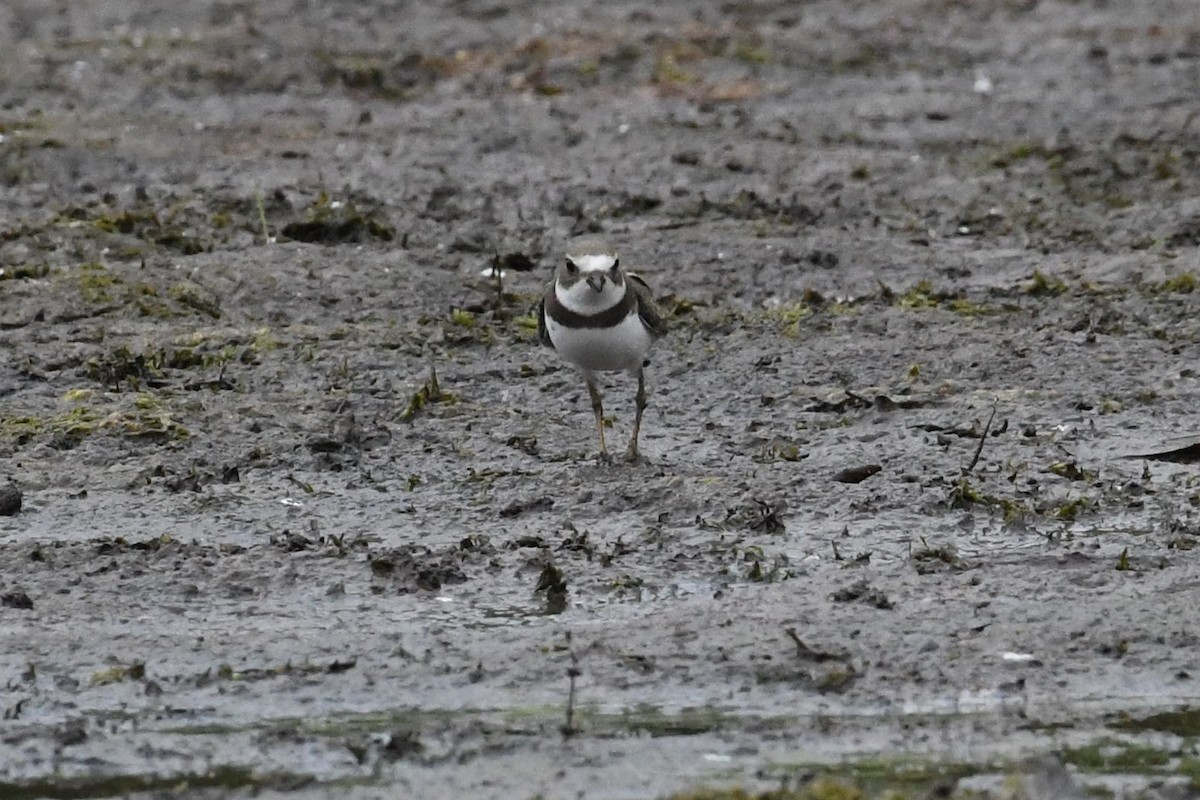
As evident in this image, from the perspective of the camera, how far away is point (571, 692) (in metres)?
6.69

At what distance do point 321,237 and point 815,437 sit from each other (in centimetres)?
410

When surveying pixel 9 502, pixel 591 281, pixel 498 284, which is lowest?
pixel 9 502

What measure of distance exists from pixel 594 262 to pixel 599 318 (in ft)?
0.78

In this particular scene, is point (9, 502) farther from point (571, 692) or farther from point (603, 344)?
point (571, 692)

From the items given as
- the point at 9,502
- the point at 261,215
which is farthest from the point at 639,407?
the point at 261,215

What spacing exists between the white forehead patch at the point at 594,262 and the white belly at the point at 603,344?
9.8 inches

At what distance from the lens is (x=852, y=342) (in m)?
10.7

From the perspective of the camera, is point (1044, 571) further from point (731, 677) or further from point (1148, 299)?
point (1148, 299)

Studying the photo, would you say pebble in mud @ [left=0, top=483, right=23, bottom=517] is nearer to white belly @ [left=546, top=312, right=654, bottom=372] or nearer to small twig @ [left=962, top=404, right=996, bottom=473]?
white belly @ [left=546, top=312, right=654, bottom=372]

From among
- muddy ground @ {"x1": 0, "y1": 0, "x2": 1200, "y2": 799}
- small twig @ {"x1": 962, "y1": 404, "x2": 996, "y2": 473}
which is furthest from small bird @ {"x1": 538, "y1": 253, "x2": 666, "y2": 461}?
small twig @ {"x1": 962, "y1": 404, "x2": 996, "y2": 473}

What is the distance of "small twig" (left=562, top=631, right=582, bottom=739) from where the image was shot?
21.0 feet

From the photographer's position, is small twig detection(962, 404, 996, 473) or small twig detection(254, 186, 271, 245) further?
small twig detection(254, 186, 271, 245)

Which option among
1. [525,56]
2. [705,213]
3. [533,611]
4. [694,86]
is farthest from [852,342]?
[525,56]

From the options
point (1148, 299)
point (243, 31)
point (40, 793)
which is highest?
point (243, 31)
